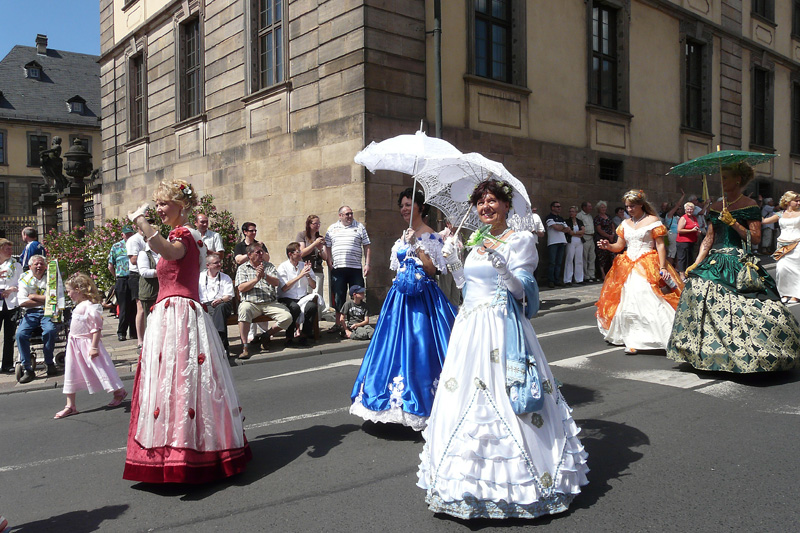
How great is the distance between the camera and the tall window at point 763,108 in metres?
22.5

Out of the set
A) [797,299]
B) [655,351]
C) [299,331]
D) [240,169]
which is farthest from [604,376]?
[240,169]

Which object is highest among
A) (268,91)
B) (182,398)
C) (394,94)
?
(268,91)

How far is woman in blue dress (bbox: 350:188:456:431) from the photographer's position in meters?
4.84

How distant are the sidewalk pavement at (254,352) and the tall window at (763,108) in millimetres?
13929

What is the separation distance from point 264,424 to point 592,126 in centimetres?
Result: 1319

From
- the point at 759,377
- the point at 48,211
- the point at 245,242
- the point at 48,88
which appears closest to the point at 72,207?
the point at 48,211

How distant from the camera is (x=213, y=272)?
28.8 ft

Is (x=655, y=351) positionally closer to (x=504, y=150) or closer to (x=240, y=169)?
(x=504, y=150)

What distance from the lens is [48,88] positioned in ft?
160

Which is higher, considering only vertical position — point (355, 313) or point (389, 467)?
point (355, 313)

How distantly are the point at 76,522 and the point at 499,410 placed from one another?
242cm

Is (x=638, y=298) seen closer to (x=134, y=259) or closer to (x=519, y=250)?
(x=519, y=250)

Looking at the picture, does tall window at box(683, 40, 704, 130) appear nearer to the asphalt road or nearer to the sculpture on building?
the asphalt road

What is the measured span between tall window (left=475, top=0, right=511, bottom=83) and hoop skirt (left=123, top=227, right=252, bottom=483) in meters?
10.9
